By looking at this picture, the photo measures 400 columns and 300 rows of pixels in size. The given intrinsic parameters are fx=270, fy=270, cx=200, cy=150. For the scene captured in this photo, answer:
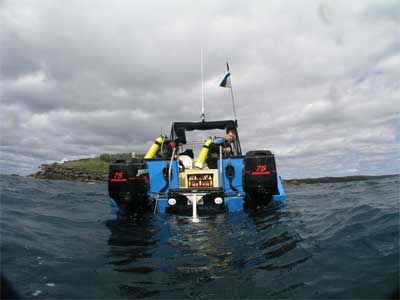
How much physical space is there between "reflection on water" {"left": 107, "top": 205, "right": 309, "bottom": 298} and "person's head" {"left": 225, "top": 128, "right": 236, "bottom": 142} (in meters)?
3.62

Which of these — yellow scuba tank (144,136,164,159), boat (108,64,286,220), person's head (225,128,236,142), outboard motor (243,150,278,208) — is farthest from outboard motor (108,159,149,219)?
person's head (225,128,236,142)

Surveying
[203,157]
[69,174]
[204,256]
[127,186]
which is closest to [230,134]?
[203,157]

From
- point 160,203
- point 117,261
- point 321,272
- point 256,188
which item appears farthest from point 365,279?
point 160,203

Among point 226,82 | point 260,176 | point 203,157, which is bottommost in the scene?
point 260,176

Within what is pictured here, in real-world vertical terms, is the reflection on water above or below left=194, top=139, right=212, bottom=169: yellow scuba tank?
below

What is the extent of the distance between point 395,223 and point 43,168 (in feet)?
132

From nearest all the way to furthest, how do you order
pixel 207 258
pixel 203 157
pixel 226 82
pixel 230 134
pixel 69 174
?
pixel 207 258 < pixel 203 157 < pixel 230 134 < pixel 226 82 < pixel 69 174

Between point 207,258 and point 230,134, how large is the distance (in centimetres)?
596

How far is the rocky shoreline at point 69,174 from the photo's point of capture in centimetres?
3441

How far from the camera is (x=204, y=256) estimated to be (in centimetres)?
394

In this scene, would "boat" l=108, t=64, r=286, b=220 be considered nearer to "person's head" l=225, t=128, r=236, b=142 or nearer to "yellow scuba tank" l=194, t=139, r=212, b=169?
"yellow scuba tank" l=194, t=139, r=212, b=169

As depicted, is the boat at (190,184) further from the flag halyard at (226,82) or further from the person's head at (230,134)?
the flag halyard at (226,82)

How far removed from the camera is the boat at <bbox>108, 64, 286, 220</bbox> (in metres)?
6.41

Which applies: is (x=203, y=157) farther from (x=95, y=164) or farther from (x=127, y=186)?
(x=95, y=164)
